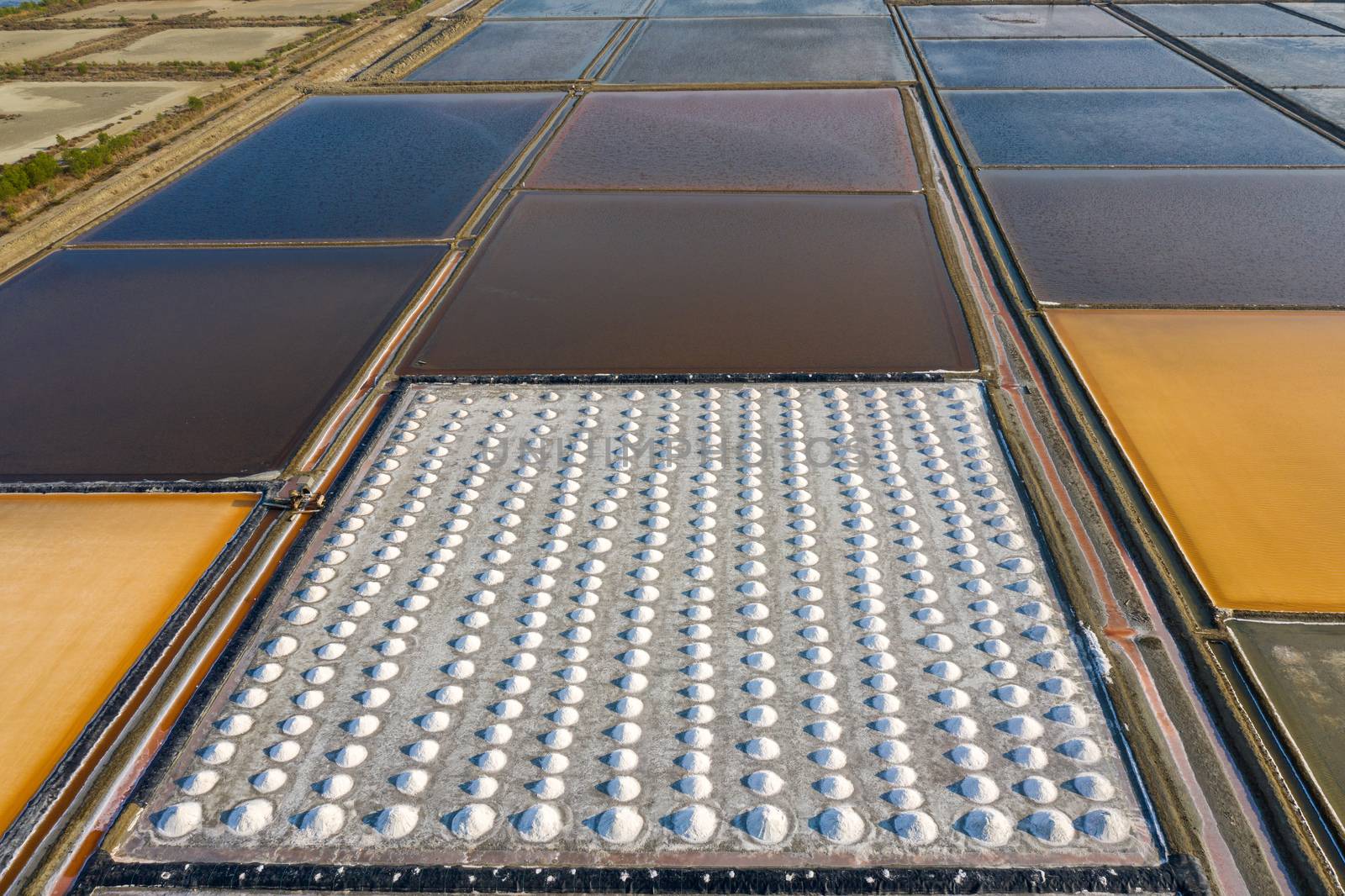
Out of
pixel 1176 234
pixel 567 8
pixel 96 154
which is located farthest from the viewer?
pixel 567 8

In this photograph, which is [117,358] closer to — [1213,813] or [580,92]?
[1213,813]

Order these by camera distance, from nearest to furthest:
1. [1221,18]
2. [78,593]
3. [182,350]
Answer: [78,593] < [182,350] < [1221,18]

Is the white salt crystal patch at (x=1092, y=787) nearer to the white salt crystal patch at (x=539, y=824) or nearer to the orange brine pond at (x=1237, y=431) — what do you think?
the orange brine pond at (x=1237, y=431)

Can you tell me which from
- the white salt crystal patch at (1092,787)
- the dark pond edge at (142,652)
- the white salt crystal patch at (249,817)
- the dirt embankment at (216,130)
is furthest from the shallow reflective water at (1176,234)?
the dirt embankment at (216,130)

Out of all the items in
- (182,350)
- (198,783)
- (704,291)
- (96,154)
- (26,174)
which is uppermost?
(96,154)

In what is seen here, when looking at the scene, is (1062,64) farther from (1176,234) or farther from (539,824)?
(539,824)

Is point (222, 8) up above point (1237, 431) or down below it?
above

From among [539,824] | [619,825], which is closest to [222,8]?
[539,824]

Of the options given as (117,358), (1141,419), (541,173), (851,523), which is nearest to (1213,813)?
(851,523)
